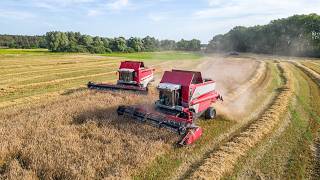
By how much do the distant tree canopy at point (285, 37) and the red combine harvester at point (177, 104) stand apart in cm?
5781

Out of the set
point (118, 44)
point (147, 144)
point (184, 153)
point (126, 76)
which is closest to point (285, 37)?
point (118, 44)

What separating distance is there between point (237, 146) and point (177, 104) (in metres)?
3.12

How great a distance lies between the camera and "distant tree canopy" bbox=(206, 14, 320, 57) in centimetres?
7838

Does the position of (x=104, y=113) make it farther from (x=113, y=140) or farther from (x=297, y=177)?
(x=297, y=177)

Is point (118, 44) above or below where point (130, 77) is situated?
above

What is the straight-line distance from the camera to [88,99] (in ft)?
55.9

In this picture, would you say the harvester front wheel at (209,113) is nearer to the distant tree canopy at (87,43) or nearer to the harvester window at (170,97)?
the harvester window at (170,97)

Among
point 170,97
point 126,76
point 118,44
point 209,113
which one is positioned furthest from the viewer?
point 118,44

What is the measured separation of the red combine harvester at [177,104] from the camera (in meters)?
12.1

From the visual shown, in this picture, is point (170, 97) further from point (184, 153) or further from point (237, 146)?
point (237, 146)

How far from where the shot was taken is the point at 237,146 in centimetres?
1091

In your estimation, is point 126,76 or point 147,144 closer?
point 147,144

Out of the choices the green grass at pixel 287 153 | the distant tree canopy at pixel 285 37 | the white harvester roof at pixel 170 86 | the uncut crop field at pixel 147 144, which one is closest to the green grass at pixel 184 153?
the uncut crop field at pixel 147 144

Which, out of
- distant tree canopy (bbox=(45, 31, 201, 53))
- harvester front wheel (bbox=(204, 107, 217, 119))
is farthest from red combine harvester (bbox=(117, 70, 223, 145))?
distant tree canopy (bbox=(45, 31, 201, 53))
